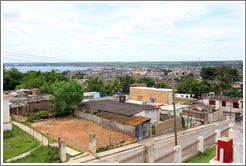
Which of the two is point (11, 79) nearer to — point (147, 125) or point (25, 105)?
point (25, 105)

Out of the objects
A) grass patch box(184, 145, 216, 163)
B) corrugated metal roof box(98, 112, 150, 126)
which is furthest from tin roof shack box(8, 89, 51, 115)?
grass patch box(184, 145, 216, 163)

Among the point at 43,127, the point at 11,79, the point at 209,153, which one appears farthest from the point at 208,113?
the point at 11,79

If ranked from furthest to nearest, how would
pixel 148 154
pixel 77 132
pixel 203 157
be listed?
1. pixel 77 132
2. pixel 203 157
3. pixel 148 154

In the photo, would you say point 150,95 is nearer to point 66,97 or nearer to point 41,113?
point 66,97

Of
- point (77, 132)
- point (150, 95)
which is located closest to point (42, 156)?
point (77, 132)

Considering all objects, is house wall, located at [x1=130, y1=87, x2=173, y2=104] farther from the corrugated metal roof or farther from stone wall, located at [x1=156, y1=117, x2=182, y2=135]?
the corrugated metal roof
